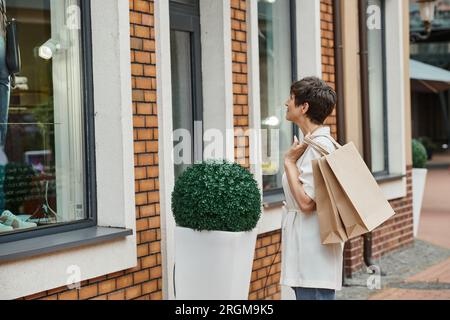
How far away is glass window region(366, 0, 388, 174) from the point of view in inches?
409

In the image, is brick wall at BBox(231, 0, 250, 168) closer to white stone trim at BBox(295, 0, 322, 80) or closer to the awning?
white stone trim at BBox(295, 0, 322, 80)

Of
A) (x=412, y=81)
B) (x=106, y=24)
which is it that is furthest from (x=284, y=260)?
(x=412, y=81)

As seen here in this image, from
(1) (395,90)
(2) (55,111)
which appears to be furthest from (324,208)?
(1) (395,90)

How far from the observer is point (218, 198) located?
4.85 meters

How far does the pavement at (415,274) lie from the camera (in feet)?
26.0

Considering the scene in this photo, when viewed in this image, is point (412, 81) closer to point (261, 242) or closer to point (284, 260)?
point (261, 242)

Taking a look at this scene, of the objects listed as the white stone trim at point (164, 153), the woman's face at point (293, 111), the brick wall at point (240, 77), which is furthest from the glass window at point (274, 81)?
the woman's face at point (293, 111)

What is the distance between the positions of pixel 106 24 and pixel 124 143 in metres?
0.77

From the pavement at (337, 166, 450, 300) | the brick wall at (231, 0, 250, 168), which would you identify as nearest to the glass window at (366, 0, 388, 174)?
the pavement at (337, 166, 450, 300)

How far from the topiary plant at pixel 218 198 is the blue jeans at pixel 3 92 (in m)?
1.20

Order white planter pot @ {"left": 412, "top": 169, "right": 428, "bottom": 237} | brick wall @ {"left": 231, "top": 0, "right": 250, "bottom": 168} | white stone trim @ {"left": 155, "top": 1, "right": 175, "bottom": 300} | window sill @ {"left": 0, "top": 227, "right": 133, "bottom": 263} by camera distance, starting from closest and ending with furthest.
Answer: window sill @ {"left": 0, "top": 227, "right": 133, "bottom": 263} < white stone trim @ {"left": 155, "top": 1, "right": 175, "bottom": 300} < brick wall @ {"left": 231, "top": 0, "right": 250, "bottom": 168} < white planter pot @ {"left": 412, "top": 169, "right": 428, "bottom": 237}

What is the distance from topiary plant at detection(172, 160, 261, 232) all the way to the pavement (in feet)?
10.4

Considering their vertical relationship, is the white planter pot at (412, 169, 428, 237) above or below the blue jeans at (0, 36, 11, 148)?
below

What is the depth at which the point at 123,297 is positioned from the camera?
5.54 meters
